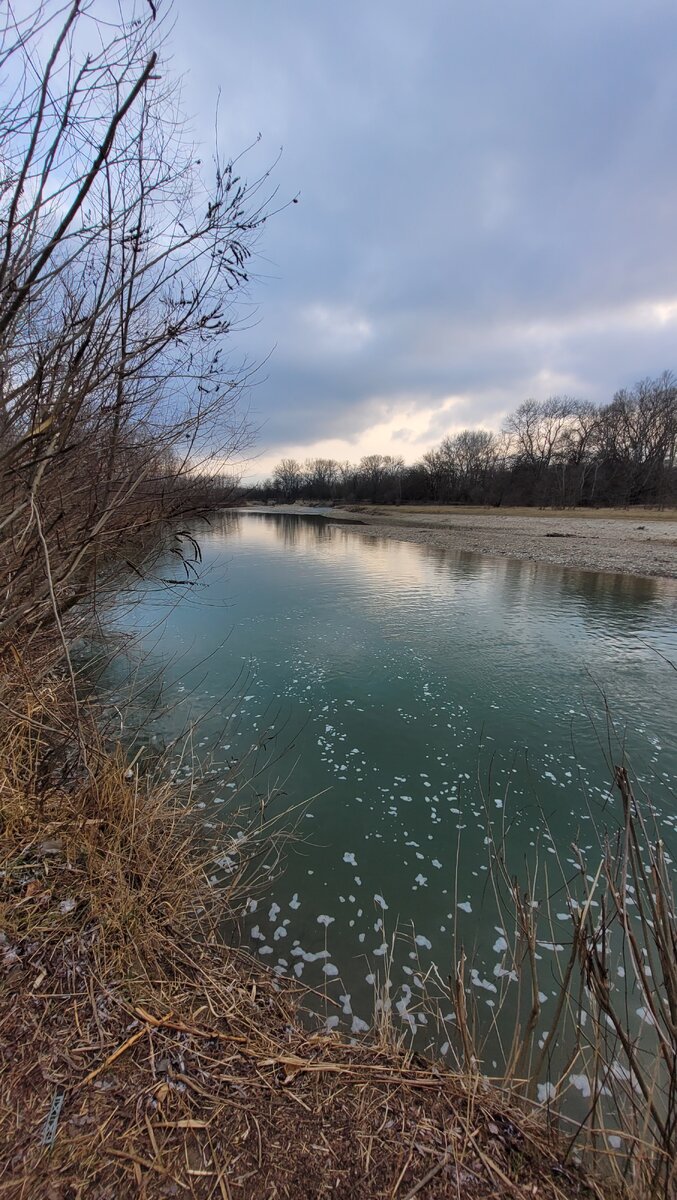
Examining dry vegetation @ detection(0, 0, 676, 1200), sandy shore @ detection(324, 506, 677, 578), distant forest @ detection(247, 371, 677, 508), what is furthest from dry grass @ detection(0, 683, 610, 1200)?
distant forest @ detection(247, 371, 677, 508)

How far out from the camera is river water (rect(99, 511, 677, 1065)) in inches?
132

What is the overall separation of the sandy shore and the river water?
7260 millimetres

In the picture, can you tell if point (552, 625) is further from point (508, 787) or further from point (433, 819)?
point (433, 819)

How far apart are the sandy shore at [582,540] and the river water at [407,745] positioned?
23.8 feet

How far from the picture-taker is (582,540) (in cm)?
2756

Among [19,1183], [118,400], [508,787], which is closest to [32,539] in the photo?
[118,400]

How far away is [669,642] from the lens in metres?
9.53

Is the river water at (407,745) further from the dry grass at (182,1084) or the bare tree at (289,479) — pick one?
the bare tree at (289,479)

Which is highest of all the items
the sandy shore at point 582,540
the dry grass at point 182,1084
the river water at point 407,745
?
the sandy shore at point 582,540

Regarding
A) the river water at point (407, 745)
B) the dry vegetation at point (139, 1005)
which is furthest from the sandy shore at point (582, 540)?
the dry vegetation at point (139, 1005)

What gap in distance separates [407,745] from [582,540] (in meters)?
26.0

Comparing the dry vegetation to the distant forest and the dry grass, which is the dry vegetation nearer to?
the dry grass

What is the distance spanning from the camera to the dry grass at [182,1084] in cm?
161

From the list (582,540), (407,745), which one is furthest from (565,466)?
(407,745)
